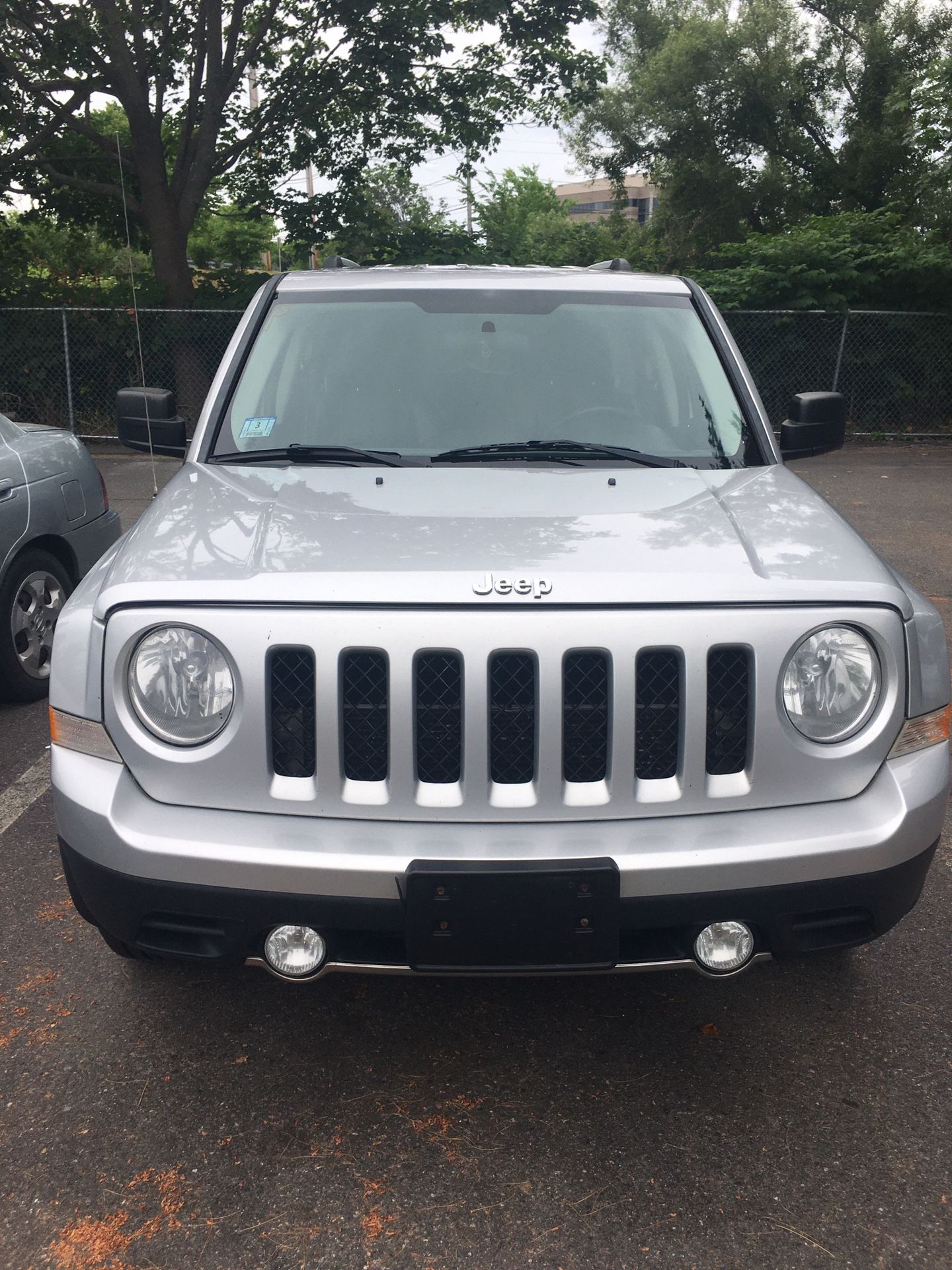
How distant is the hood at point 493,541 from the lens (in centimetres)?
230

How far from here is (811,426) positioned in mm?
3934

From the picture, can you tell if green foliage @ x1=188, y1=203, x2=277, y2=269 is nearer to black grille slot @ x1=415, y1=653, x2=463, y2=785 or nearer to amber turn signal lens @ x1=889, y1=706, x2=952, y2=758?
black grille slot @ x1=415, y1=653, x2=463, y2=785

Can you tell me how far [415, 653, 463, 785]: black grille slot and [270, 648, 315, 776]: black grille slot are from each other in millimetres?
222

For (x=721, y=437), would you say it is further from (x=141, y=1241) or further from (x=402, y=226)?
(x=402, y=226)

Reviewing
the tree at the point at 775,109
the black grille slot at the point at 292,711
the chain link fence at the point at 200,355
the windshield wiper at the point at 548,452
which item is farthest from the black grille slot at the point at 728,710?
the tree at the point at 775,109

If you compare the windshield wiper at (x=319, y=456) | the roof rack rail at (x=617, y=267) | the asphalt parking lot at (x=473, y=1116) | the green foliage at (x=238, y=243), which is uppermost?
the green foliage at (x=238, y=243)

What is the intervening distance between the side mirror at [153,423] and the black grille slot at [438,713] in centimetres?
197

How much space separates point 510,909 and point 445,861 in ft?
0.52

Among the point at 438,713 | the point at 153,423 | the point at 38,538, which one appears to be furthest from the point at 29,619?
the point at 438,713

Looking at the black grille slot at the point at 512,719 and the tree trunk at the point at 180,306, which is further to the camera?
the tree trunk at the point at 180,306

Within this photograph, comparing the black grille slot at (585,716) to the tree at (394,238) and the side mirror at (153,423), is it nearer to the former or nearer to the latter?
the side mirror at (153,423)

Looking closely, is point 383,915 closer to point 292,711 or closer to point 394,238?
point 292,711

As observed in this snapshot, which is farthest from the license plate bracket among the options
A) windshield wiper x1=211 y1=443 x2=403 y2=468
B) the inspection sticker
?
the inspection sticker

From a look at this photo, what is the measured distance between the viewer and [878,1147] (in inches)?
94.8
